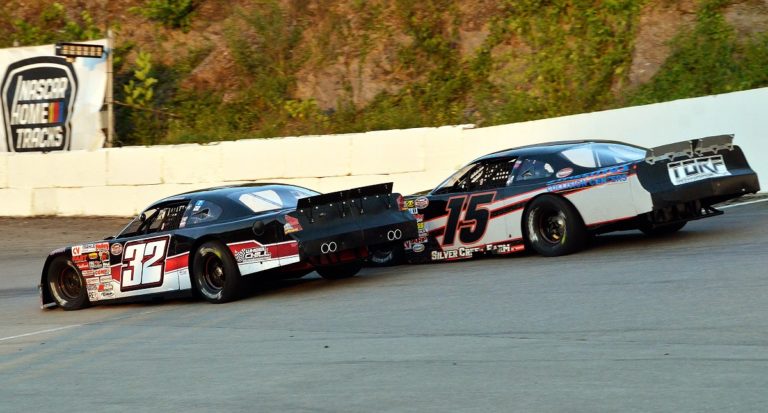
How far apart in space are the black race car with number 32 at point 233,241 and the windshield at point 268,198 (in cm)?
1

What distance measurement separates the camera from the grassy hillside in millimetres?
20719

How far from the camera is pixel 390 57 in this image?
24828 mm

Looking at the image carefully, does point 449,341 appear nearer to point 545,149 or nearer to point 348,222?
point 348,222

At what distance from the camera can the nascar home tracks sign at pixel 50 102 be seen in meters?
24.3

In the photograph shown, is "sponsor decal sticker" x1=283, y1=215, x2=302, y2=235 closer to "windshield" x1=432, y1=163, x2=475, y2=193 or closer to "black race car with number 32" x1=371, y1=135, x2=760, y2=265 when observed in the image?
"black race car with number 32" x1=371, y1=135, x2=760, y2=265

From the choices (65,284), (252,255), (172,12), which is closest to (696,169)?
(252,255)

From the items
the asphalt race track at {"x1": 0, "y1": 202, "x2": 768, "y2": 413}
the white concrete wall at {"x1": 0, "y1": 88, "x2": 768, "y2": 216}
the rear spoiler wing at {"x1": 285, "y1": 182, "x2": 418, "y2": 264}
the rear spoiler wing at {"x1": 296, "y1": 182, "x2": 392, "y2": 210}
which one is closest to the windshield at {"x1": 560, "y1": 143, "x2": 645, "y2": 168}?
the asphalt race track at {"x1": 0, "y1": 202, "x2": 768, "y2": 413}

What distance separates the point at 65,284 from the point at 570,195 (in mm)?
5773

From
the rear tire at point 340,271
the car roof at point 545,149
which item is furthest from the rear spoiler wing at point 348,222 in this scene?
the car roof at point 545,149

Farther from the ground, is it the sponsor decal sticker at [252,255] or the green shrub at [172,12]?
the green shrub at [172,12]

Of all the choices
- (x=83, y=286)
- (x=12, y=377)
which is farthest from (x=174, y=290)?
(x=12, y=377)

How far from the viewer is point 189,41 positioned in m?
28.2

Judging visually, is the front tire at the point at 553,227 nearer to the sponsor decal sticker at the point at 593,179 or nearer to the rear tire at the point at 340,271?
the sponsor decal sticker at the point at 593,179

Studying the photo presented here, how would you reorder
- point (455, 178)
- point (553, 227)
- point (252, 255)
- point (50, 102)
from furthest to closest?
point (50, 102) < point (455, 178) < point (553, 227) < point (252, 255)
